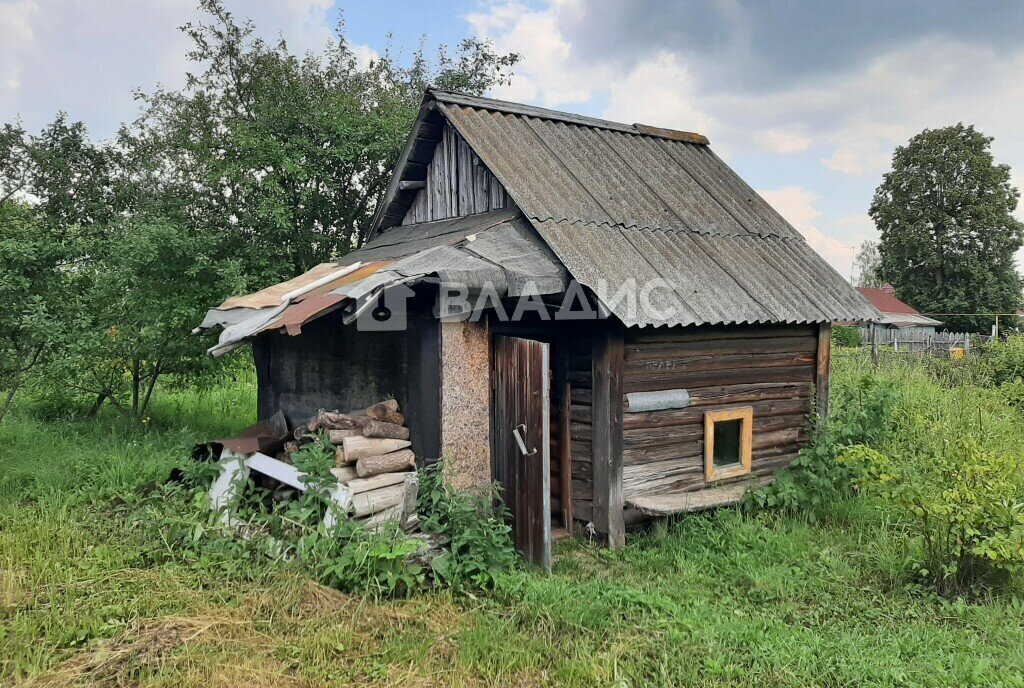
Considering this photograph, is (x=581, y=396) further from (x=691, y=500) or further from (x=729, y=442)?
(x=729, y=442)

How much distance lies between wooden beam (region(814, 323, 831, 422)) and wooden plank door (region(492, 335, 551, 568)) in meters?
4.40

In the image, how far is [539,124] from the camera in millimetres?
8859

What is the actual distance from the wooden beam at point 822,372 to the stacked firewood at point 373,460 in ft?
17.8

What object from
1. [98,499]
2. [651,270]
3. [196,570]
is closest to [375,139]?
[651,270]

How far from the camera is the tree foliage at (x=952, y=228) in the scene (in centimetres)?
2866

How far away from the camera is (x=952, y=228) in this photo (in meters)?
29.4

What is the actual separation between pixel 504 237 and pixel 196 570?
3966mm

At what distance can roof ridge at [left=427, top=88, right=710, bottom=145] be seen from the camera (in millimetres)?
8117

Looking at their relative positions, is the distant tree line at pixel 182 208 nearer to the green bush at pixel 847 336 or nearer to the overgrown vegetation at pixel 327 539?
the overgrown vegetation at pixel 327 539

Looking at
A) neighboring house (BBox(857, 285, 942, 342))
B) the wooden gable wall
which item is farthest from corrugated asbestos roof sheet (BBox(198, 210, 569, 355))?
neighboring house (BBox(857, 285, 942, 342))

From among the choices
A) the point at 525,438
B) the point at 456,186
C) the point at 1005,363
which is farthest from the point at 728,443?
the point at 1005,363

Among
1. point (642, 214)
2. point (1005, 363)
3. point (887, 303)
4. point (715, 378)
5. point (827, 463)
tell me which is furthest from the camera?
point (887, 303)

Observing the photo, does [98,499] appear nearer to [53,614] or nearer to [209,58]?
[53,614]

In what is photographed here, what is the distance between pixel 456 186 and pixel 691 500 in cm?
471
